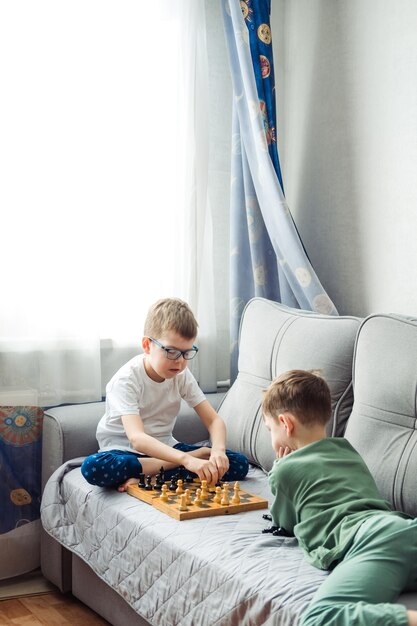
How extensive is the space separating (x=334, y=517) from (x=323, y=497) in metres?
0.06

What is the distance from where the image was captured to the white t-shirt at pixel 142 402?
2.61 metres

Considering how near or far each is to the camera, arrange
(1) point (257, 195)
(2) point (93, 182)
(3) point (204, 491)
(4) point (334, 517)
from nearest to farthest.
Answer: (4) point (334, 517), (3) point (204, 491), (2) point (93, 182), (1) point (257, 195)

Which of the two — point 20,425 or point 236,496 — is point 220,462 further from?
point 20,425

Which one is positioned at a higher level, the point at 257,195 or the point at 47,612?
the point at 257,195

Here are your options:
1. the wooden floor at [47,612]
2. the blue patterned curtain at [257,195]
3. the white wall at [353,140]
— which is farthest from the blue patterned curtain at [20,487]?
the white wall at [353,140]

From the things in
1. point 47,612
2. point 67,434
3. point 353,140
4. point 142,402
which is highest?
point 353,140

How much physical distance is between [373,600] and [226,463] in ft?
3.03

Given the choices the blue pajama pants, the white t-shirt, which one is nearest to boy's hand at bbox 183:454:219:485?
the blue pajama pants

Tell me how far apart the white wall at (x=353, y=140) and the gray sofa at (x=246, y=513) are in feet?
1.21

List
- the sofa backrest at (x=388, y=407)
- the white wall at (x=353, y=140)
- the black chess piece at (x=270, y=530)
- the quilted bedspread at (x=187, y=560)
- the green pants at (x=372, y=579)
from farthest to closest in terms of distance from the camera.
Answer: the white wall at (x=353, y=140) → the sofa backrest at (x=388, y=407) → the black chess piece at (x=270, y=530) → the quilted bedspread at (x=187, y=560) → the green pants at (x=372, y=579)

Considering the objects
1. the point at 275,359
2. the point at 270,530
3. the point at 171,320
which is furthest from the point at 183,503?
the point at 275,359

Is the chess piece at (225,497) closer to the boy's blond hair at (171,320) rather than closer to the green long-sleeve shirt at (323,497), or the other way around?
the green long-sleeve shirt at (323,497)

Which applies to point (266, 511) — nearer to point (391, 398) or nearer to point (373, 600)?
point (391, 398)

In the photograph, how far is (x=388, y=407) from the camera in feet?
7.45
